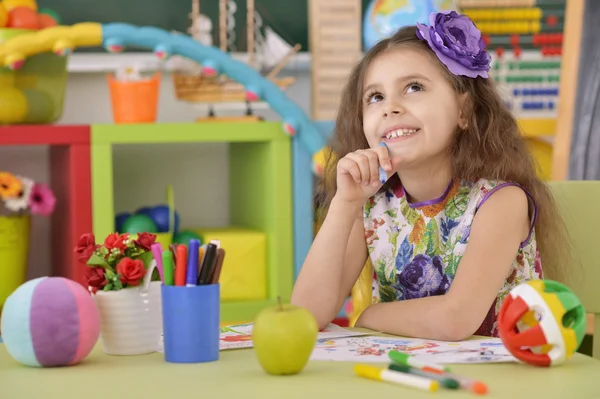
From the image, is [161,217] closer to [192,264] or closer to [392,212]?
[392,212]

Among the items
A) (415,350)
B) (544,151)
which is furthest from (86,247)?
(544,151)

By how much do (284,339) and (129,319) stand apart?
22 cm

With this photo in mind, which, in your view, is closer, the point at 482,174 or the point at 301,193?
the point at 482,174

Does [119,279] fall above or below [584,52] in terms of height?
below

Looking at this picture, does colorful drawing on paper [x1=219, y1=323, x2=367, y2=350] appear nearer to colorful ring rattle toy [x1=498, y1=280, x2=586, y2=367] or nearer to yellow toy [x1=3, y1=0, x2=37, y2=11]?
colorful ring rattle toy [x1=498, y1=280, x2=586, y2=367]

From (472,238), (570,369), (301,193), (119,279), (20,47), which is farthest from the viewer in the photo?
(301,193)

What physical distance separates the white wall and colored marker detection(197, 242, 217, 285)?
2115 millimetres

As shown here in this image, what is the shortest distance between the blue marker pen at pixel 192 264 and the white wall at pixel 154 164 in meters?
2.12

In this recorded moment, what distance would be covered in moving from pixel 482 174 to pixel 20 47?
1433 millimetres

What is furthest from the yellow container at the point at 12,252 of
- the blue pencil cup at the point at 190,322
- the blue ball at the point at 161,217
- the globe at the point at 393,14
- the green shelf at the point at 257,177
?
the blue pencil cup at the point at 190,322

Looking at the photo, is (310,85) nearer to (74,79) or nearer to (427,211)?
(74,79)

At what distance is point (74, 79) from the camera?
3.05m

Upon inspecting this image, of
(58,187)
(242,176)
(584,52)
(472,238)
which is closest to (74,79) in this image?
(58,187)

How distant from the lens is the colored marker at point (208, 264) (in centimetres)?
103
